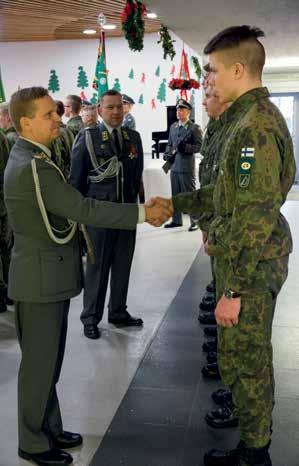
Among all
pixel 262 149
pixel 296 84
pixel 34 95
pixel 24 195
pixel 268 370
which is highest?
pixel 296 84

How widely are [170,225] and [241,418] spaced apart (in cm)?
555

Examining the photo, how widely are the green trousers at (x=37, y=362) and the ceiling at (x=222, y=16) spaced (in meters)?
4.08

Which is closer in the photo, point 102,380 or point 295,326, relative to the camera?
point 102,380

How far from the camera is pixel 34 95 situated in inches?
78.0

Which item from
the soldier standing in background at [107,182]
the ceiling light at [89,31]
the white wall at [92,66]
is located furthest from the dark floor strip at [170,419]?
the ceiling light at [89,31]

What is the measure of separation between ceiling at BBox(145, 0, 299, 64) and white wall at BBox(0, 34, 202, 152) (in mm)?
2183

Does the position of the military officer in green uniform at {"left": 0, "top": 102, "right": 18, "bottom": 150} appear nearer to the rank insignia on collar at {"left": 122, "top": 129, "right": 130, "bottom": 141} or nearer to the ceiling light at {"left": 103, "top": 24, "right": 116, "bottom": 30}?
the rank insignia on collar at {"left": 122, "top": 129, "right": 130, "bottom": 141}

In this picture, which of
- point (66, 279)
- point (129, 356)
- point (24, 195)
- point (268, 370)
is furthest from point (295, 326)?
point (24, 195)

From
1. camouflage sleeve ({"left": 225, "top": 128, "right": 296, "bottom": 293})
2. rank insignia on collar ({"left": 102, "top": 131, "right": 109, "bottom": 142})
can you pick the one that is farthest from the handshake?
rank insignia on collar ({"left": 102, "top": 131, "right": 109, "bottom": 142})

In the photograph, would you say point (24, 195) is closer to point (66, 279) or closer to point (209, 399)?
point (66, 279)

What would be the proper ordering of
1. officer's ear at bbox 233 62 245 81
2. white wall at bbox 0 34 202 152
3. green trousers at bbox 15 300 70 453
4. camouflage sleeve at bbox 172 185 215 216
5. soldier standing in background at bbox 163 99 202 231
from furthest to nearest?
white wall at bbox 0 34 202 152
soldier standing in background at bbox 163 99 202 231
camouflage sleeve at bbox 172 185 215 216
green trousers at bbox 15 300 70 453
officer's ear at bbox 233 62 245 81

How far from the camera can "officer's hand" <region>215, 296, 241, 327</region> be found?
1799mm

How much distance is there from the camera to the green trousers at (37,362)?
2057mm

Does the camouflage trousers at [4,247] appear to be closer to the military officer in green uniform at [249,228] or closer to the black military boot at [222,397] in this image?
the black military boot at [222,397]
